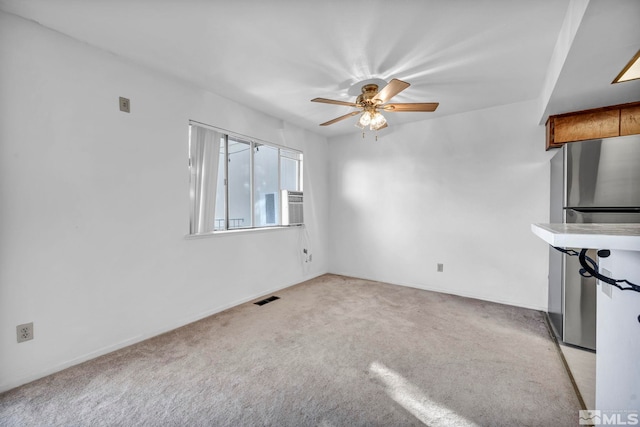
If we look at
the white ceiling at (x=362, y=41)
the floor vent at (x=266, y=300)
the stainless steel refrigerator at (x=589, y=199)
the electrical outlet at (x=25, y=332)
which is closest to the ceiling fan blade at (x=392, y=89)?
the white ceiling at (x=362, y=41)

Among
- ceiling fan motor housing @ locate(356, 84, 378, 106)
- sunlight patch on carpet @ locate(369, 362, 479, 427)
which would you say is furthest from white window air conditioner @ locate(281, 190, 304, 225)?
sunlight patch on carpet @ locate(369, 362, 479, 427)

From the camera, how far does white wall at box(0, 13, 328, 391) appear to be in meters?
1.84

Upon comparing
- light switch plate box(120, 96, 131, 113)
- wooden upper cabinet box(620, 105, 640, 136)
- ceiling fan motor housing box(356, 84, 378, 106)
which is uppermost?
ceiling fan motor housing box(356, 84, 378, 106)

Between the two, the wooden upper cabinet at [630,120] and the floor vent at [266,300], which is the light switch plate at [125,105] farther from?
the wooden upper cabinet at [630,120]

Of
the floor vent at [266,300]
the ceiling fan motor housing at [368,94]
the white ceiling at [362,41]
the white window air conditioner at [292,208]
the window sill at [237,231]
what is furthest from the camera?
the white window air conditioner at [292,208]

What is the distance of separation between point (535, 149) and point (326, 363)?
11.0 feet

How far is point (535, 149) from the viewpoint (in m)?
3.19

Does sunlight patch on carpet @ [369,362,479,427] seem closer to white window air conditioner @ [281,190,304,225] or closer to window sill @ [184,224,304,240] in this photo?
window sill @ [184,224,304,240]

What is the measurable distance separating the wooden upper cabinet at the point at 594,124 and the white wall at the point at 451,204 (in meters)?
0.39

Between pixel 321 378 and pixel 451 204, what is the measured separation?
9.50ft

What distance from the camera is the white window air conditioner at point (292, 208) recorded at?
4105 millimetres

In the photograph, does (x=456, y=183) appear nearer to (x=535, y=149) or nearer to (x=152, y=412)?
(x=535, y=149)

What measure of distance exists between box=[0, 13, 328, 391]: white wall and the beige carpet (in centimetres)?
27

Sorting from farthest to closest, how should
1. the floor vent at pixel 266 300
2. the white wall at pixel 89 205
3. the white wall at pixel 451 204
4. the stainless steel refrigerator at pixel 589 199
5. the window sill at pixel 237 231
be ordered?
the floor vent at pixel 266 300, the white wall at pixel 451 204, the window sill at pixel 237 231, the stainless steel refrigerator at pixel 589 199, the white wall at pixel 89 205
